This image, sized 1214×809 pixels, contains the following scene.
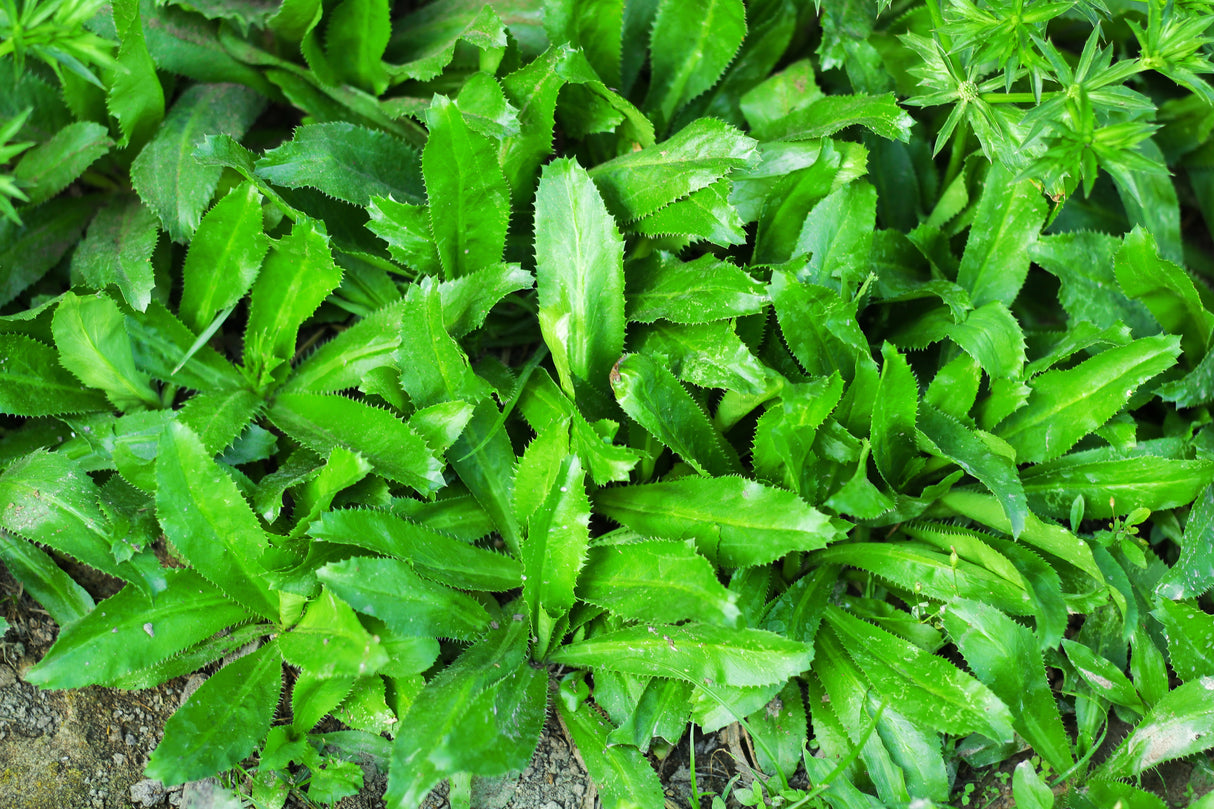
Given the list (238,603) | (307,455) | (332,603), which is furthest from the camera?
(307,455)

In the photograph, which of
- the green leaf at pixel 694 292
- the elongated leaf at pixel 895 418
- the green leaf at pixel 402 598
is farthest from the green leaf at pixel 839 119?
the green leaf at pixel 402 598

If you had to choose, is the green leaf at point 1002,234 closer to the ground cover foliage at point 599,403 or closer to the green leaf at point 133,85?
the ground cover foliage at point 599,403

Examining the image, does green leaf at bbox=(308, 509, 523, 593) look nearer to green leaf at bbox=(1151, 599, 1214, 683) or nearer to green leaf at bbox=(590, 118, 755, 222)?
green leaf at bbox=(590, 118, 755, 222)

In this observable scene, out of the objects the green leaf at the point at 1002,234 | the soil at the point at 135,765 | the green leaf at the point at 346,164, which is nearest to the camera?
the soil at the point at 135,765

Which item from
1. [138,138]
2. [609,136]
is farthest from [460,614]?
[138,138]

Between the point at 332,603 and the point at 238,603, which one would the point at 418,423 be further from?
the point at 238,603

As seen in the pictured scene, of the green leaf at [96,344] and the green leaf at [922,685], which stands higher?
the green leaf at [96,344]

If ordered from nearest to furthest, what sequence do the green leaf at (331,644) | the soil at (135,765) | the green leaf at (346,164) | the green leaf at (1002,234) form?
the green leaf at (331,644), the soil at (135,765), the green leaf at (346,164), the green leaf at (1002,234)
